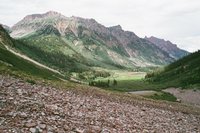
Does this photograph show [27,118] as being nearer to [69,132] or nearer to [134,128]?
[69,132]

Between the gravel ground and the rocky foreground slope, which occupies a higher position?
the rocky foreground slope

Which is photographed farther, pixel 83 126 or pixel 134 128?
pixel 134 128

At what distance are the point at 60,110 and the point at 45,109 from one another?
190 centimetres

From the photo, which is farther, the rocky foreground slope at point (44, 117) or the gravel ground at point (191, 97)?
the gravel ground at point (191, 97)

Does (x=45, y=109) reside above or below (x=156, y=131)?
above

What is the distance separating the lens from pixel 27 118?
20.5 meters

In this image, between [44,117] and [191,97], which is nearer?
[44,117]

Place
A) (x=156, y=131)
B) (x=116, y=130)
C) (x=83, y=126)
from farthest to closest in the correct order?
(x=156, y=131) → (x=116, y=130) → (x=83, y=126)

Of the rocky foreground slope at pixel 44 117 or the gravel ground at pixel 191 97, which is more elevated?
the rocky foreground slope at pixel 44 117

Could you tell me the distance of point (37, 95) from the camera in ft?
97.6

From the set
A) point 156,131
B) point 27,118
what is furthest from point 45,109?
point 156,131

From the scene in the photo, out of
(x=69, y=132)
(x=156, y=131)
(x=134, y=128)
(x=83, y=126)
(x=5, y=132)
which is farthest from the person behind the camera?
(x=156, y=131)

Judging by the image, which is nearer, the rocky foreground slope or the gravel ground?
the rocky foreground slope

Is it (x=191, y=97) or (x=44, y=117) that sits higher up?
(x=44, y=117)
